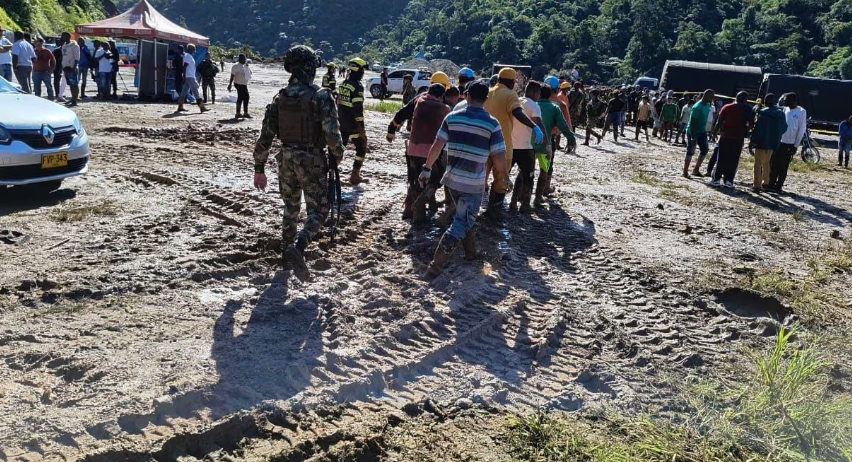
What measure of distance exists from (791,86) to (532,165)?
83.1ft

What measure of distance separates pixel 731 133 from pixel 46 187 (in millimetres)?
10866

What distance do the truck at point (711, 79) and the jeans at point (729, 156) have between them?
23.0 meters

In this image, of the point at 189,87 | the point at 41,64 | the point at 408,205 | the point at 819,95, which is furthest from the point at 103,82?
the point at 819,95

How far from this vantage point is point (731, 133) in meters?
12.2

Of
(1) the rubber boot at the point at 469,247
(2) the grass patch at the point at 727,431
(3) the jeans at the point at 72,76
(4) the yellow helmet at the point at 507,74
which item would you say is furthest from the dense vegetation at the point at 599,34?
(2) the grass patch at the point at 727,431

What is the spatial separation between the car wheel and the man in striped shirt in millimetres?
5147

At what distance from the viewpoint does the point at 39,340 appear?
4.27 m

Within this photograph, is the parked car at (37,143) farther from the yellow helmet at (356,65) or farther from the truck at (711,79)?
the truck at (711,79)

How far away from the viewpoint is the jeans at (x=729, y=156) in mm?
12250

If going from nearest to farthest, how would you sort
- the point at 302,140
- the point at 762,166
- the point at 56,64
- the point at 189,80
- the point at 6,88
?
the point at 302,140 → the point at 6,88 → the point at 762,166 → the point at 189,80 → the point at 56,64

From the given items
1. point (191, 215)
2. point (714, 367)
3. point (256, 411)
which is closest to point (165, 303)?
point (256, 411)

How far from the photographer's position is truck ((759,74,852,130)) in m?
28.7

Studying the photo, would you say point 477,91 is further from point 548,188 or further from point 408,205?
point 548,188

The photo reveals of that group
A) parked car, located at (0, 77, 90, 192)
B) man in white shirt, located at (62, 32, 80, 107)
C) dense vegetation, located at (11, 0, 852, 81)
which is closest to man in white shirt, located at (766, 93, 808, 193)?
parked car, located at (0, 77, 90, 192)
